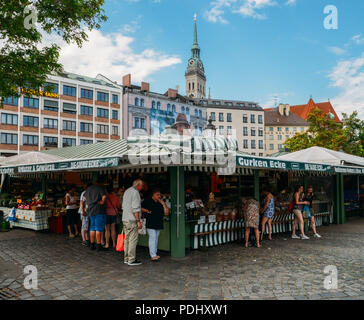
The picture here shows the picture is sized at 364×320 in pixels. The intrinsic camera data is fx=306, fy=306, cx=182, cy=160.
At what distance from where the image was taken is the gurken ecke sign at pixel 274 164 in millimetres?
7664

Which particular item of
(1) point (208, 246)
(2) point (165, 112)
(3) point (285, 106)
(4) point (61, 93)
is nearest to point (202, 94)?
(3) point (285, 106)

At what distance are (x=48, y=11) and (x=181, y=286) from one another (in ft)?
33.0

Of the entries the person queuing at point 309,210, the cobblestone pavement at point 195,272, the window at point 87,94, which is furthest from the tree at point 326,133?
the window at point 87,94

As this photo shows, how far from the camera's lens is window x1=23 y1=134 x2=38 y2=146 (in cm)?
4012

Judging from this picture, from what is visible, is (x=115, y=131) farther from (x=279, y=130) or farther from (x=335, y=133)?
(x=279, y=130)

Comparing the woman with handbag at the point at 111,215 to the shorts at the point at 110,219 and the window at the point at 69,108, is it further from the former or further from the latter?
the window at the point at 69,108

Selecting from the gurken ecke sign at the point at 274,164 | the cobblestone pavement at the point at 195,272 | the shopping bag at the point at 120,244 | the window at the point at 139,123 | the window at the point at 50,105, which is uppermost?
the window at the point at 50,105

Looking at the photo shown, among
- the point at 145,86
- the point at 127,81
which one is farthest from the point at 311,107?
the point at 127,81

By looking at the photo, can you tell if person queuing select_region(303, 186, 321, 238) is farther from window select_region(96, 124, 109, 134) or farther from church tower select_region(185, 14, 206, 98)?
church tower select_region(185, 14, 206, 98)

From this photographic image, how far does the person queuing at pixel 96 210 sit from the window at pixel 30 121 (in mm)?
37151

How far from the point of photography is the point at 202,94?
103688mm

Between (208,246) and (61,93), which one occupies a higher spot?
(61,93)
